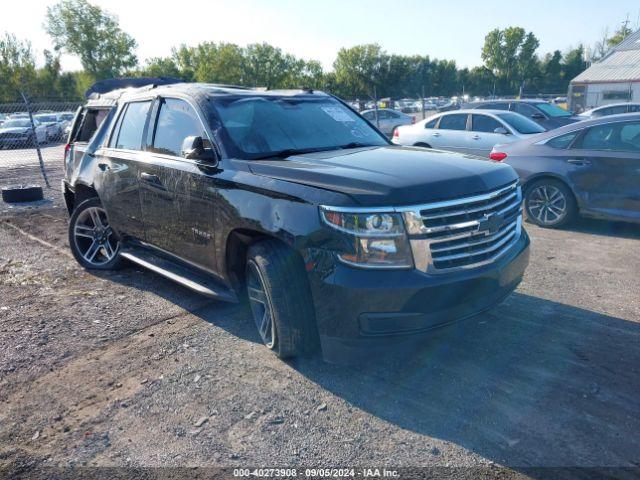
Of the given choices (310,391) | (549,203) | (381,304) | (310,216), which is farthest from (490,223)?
(549,203)

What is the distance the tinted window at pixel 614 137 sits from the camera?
6527 mm

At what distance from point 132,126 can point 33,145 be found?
2414cm

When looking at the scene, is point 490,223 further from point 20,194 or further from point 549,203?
point 20,194

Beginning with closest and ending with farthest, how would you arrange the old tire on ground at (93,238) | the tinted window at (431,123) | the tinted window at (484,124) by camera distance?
the old tire on ground at (93,238), the tinted window at (484,124), the tinted window at (431,123)

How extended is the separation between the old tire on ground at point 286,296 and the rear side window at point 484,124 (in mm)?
8678

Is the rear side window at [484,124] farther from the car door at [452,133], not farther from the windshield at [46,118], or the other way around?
the windshield at [46,118]

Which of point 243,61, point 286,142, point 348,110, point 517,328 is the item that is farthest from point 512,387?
point 243,61

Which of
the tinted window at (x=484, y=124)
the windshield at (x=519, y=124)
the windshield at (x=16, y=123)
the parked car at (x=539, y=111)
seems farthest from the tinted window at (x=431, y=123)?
the windshield at (x=16, y=123)

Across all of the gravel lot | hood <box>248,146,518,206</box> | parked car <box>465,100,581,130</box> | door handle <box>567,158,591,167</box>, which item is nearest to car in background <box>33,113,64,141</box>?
parked car <box>465,100,581,130</box>

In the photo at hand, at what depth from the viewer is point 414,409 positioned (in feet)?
10.1

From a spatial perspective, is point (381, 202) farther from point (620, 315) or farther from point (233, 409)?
point (620, 315)

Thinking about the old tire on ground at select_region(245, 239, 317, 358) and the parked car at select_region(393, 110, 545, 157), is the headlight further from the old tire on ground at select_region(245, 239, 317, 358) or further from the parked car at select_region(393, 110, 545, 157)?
the parked car at select_region(393, 110, 545, 157)

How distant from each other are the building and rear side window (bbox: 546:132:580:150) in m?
31.4

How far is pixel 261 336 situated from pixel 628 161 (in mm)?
5153
